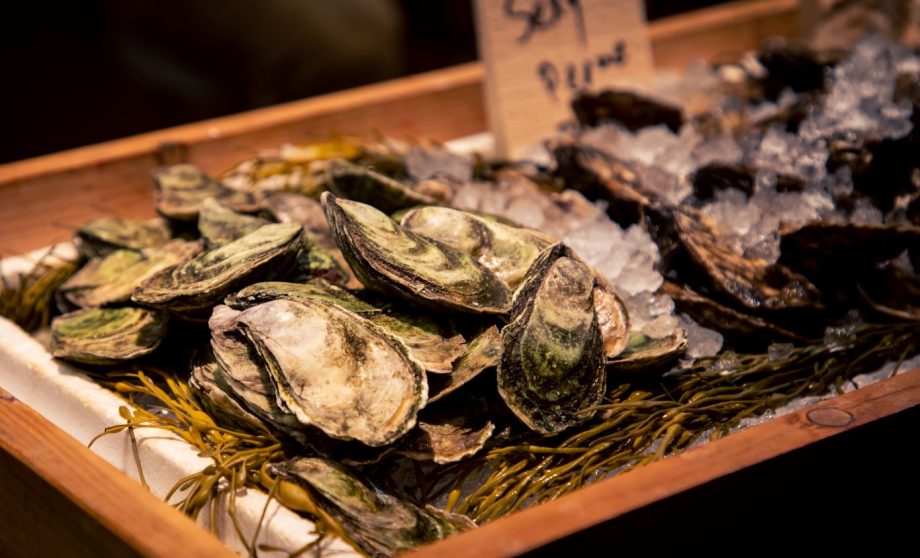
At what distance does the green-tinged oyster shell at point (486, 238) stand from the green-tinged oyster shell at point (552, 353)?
0.08 meters

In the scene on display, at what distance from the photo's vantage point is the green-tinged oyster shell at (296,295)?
109 centimetres

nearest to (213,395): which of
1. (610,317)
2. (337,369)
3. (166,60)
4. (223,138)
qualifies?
(337,369)

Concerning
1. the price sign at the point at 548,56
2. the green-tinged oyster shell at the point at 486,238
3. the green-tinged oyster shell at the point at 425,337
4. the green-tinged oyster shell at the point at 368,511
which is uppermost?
the price sign at the point at 548,56

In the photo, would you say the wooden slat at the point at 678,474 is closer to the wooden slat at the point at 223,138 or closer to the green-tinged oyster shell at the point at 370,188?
the green-tinged oyster shell at the point at 370,188

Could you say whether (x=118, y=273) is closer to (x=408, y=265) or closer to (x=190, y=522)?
(x=408, y=265)

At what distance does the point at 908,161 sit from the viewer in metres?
1.55

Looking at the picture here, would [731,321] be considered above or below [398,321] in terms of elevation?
below

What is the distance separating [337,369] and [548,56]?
4.07ft

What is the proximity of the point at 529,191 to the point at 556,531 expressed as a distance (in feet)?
3.01

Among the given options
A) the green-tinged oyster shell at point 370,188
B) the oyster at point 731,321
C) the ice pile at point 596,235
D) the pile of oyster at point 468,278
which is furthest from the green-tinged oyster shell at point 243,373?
the oyster at point 731,321

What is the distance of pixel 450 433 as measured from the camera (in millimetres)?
1059

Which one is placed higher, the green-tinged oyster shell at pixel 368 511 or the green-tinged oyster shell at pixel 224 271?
the green-tinged oyster shell at pixel 224 271

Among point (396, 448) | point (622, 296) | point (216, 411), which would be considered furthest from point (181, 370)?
point (622, 296)

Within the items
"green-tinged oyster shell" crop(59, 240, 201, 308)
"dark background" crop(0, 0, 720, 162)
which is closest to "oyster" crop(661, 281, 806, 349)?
"green-tinged oyster shell" crop(59, 240, 201, 308)
